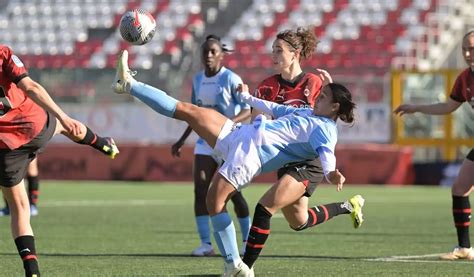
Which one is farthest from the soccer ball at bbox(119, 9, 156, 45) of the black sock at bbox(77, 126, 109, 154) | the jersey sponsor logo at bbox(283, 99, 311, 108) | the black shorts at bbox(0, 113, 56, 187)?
the jersey sponsor logo at bbox(283, 99, 311, 108)

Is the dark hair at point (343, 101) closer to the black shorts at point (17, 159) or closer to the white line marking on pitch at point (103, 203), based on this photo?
the black shorts at point (17, 159)

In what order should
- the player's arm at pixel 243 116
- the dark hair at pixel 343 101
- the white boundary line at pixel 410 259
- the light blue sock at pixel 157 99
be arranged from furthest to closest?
the player's arm at pixel 243 116, the white boundary line at pixel 410 259, the dark hair at pixel 343 101, the light blue sock at pixel 157 99

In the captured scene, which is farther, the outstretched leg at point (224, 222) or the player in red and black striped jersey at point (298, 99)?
the player in red and black striped jersey at point (298, 99)

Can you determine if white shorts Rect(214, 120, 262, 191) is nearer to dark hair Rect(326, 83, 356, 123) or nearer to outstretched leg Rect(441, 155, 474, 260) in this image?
dark hair Rect(326, 83, 356, 123)

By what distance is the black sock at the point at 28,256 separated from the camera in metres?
8.15

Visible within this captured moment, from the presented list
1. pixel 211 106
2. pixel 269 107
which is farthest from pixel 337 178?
pixel 211 106

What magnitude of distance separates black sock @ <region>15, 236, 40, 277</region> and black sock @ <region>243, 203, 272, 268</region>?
1611 millimetres

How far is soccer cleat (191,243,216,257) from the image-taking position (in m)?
11.3

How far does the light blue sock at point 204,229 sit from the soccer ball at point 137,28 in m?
2.92

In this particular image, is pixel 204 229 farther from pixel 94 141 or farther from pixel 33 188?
pixel 33 188

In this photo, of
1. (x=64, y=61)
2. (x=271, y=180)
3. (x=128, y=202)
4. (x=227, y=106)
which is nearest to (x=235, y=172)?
(x=227, y=106)

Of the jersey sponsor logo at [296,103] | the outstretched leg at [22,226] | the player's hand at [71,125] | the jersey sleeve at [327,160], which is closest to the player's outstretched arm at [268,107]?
the jersey sponsor logo at [296,103]

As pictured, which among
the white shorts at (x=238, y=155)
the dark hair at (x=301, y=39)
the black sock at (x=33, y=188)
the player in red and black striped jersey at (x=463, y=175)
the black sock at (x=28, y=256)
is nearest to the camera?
the black sock at (x=28, y=256)

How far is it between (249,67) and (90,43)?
22.2 feet
